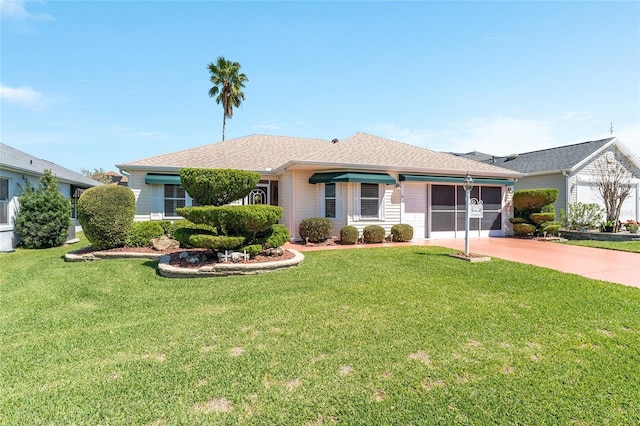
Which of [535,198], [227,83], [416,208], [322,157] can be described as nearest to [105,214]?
[322,157]

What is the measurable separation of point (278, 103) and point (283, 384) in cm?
1535

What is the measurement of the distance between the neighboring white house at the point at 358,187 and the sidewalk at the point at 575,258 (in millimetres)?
2347

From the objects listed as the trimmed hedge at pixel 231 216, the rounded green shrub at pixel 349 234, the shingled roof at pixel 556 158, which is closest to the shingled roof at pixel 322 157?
the rounded green shrub at pixel 349 234

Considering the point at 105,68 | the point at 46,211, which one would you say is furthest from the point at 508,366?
the point at 46,211

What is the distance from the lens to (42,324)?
4453 mm

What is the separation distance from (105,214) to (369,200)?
9450mm

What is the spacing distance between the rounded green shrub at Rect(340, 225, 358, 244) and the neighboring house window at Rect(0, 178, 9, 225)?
522 inches

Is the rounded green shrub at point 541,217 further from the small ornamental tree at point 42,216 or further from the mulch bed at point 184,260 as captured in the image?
the small ornamental tree at point 42,216

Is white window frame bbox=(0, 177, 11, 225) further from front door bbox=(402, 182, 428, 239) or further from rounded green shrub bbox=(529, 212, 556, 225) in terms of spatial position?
rounded green shrub bbox=(529, 212, 556, 225)

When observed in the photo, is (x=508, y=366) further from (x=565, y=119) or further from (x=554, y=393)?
(x=565, y=119)

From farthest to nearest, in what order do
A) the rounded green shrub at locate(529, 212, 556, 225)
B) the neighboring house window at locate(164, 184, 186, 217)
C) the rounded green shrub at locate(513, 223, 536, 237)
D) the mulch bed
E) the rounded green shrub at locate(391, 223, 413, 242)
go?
the rounded green shrub at locate(513, 223, 536, 237)
the rounded green shrub at locate(529, 212, 556, 225)
the neighboring house window at locate(164, 184, 186, 217)
the rounded green shrub at locate(391, 223, 413, 242)
the mulch bed

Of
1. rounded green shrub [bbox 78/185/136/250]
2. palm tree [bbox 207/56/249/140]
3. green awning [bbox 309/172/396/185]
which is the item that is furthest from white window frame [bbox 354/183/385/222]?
palm tree [bbox 207/56/249/140]

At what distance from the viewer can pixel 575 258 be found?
9039 millimetres

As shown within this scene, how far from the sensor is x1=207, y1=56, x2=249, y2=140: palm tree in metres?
26.3
